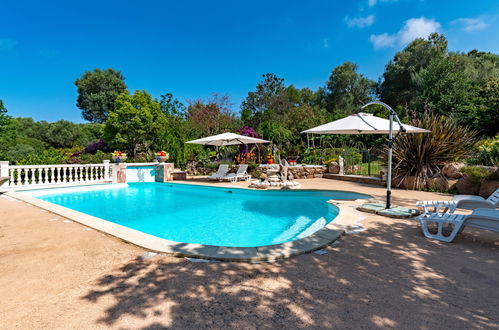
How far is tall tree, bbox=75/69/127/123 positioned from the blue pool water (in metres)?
31.6

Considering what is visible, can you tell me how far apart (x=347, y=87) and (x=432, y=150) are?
2518 cm

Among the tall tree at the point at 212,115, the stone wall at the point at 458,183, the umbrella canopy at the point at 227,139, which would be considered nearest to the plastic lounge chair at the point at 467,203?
the stone wall at the point at 458,183

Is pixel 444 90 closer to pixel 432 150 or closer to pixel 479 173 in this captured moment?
pixel 432 150

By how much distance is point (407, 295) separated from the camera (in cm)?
227

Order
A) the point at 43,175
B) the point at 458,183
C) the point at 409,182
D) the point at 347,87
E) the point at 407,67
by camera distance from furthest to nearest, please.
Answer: the point at 347,87 < the point at 407,67 < the point at 43,175 < the point at 409,182 < the point at 458,183

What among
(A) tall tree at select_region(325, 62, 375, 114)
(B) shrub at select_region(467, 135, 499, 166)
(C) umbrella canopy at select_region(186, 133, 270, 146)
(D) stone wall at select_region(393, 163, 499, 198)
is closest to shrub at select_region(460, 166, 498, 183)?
(D) stone wall at select_region(393, 163, 499, 198)

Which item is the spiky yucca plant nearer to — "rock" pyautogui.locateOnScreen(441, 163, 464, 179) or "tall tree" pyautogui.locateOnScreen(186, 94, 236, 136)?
"rock" pyautogui.locateOnScreen(441, 163, 464, 179)

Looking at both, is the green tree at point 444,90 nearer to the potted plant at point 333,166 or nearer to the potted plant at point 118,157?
the potted plant at point 333,166

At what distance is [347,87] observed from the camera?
31.1 metres

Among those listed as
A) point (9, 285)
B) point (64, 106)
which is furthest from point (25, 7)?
point (64, 106)

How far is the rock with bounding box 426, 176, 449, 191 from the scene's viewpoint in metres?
7.89

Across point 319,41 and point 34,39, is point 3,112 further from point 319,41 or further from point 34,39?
point 319,41

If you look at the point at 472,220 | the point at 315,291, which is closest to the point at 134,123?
the point at 315,291

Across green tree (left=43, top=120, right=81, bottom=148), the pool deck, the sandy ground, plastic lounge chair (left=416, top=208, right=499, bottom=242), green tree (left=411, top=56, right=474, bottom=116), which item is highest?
green tree (left=411, top=56, right=474, bottom=116)
